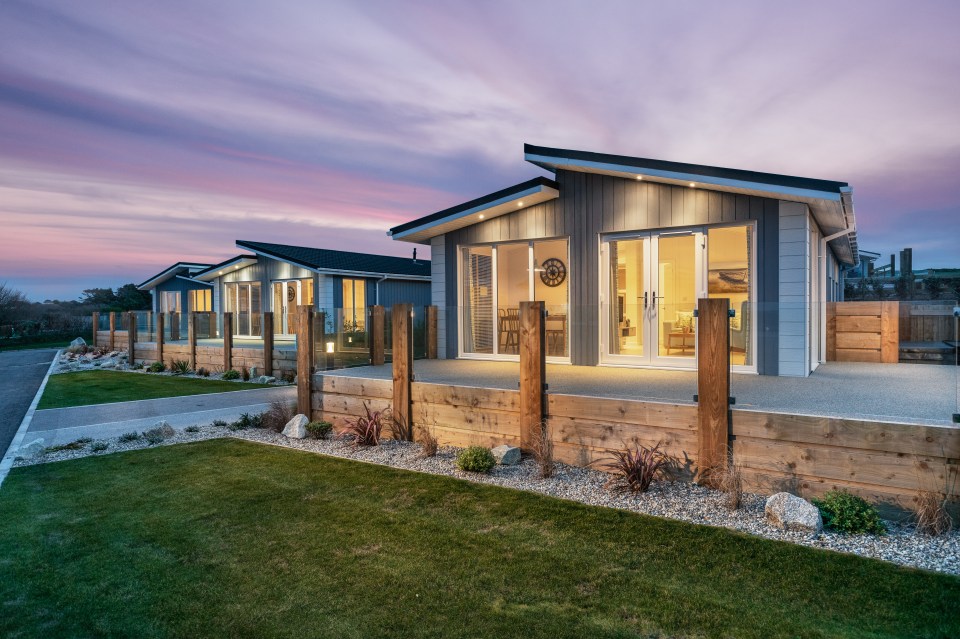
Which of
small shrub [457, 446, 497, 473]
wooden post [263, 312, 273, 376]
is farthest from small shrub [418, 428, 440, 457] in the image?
wooden post [263, 312, 273, 376]

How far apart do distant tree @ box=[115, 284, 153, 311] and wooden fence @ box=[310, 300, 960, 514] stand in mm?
39553

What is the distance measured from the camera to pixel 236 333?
14.2 meters

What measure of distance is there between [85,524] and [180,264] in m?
22.1

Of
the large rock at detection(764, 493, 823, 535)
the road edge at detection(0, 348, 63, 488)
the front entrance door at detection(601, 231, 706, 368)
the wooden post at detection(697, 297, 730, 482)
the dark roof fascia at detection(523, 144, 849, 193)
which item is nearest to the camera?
the large rock at detection(764, 493, 823, 535)

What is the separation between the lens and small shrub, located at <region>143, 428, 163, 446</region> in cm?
652

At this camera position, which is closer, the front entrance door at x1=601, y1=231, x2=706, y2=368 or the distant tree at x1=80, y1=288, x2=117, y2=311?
the front entrance door at x1=601, y1=231, x2=706, y2=368

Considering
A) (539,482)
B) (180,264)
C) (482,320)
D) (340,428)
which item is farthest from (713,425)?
(180,264)

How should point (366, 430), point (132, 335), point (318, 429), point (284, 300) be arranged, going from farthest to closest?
1. point (284, 300)
2. point (132, 335)
3. point (318, 429)
4. point (366, 430)

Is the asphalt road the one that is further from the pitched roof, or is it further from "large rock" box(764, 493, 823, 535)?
"large rock" box(764, 493, 823, 535)

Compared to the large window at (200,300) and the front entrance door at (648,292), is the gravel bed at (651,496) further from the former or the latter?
the large window at (200,300)

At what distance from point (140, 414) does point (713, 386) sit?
8.51 meters

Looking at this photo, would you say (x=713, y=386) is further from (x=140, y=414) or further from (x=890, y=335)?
(x=140, y=414)

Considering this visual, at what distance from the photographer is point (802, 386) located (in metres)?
4.81

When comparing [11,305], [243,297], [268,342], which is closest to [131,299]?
[11,305]
